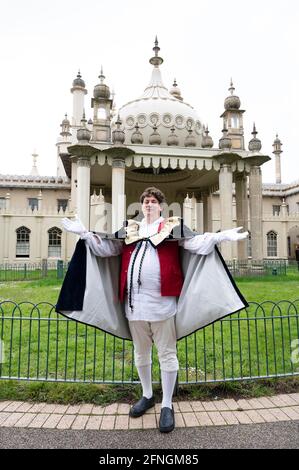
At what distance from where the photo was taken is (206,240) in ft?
10.7

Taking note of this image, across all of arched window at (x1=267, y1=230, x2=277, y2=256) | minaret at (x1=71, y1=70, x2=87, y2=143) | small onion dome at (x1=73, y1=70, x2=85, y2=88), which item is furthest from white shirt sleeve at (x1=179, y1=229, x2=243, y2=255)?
small onion dome at (x1=73, y1=70, x2=85, y2=88)

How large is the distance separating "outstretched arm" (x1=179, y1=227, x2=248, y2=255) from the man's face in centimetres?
44

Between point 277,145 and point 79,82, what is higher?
point 79,82

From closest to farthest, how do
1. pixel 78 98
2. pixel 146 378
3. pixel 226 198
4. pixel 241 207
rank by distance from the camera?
pixel 146 378 → pixel 226 198 → pixel 241 207 → pixel 78 98

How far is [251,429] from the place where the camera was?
3.23 metres

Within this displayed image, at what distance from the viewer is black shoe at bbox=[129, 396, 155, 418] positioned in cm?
349

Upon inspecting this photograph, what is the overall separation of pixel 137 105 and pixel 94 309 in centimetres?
1779

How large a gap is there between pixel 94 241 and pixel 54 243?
27.2 meters

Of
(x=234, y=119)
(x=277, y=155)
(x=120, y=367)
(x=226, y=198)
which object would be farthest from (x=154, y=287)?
(x=277, y=155)

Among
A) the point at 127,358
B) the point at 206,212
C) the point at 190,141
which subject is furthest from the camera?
the point at 206,212

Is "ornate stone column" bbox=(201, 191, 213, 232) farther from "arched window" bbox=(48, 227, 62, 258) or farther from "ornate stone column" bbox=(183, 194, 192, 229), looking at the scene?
"arched window" bbox=(48, 227, 62, 258)

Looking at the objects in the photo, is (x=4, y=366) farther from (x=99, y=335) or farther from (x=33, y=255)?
(x=33, y=255)

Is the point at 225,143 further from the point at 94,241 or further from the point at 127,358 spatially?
the point at 94,241
